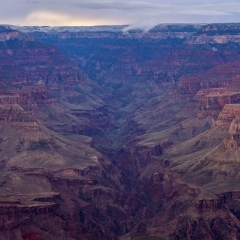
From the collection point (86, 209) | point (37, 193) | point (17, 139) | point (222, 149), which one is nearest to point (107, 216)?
point (86, 209)

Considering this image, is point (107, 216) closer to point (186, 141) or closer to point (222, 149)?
point (222, 149)

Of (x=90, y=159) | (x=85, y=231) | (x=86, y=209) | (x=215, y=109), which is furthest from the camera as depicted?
(x=215, y=109)

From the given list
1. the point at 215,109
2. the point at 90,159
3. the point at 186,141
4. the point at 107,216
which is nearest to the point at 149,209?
the point at 107,216

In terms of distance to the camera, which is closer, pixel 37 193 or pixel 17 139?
pixel 37 193

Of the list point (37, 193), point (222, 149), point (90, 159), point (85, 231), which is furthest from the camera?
point (90, 159)

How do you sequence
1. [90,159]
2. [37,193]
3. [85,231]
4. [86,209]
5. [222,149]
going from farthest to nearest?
[90,159], [222,149], [86,209], [37,193], [85,231]

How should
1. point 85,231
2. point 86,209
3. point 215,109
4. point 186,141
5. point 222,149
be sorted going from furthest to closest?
point 215,109 < point 186,141 < point 222,149 < point 86,209 < point 85,231

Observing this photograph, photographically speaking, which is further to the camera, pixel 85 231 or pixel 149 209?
pixel 149 209

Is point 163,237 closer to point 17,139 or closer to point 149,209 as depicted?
point 149,209
